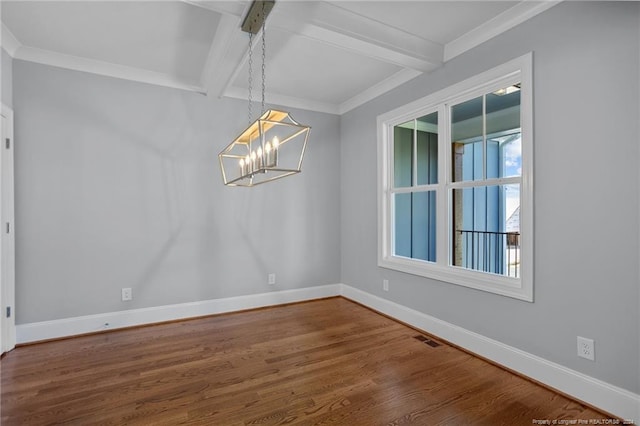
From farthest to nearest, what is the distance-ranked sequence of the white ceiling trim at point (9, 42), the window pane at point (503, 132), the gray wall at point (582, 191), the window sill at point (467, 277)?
the window pane at point (503, 132), the white ceiling trim at point (9, 42), the window sill at point (467, 277), the gray wall at point (582, 191)

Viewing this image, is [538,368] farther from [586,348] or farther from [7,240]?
[7,240]

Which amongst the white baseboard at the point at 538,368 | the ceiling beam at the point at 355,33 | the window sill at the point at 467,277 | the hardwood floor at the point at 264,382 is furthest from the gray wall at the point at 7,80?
the white baseboard at the point at 538,368

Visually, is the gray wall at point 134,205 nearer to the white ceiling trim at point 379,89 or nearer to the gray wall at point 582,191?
the white ceiling trim at point 379,89

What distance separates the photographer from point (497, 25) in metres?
2.59

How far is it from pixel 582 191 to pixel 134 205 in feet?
13.0

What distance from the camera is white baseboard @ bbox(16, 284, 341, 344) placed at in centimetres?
312

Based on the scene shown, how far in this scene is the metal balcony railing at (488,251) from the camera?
16.9 feet

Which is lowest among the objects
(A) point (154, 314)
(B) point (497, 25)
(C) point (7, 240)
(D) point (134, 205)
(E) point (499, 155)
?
(A) point (154, 314)

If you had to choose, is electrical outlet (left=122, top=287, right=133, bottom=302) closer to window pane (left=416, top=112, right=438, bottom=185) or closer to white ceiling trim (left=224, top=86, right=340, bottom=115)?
white ceiling trim (left=224, top=86, right=340, bottom=115)

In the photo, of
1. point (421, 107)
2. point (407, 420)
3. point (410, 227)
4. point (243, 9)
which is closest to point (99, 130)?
point (243, 9)

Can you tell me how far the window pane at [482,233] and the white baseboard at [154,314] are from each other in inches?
96.5

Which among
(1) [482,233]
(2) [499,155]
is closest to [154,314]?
(1) [482,233]

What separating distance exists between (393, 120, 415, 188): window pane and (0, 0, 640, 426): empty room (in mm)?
44

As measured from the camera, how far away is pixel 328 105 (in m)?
4.65
